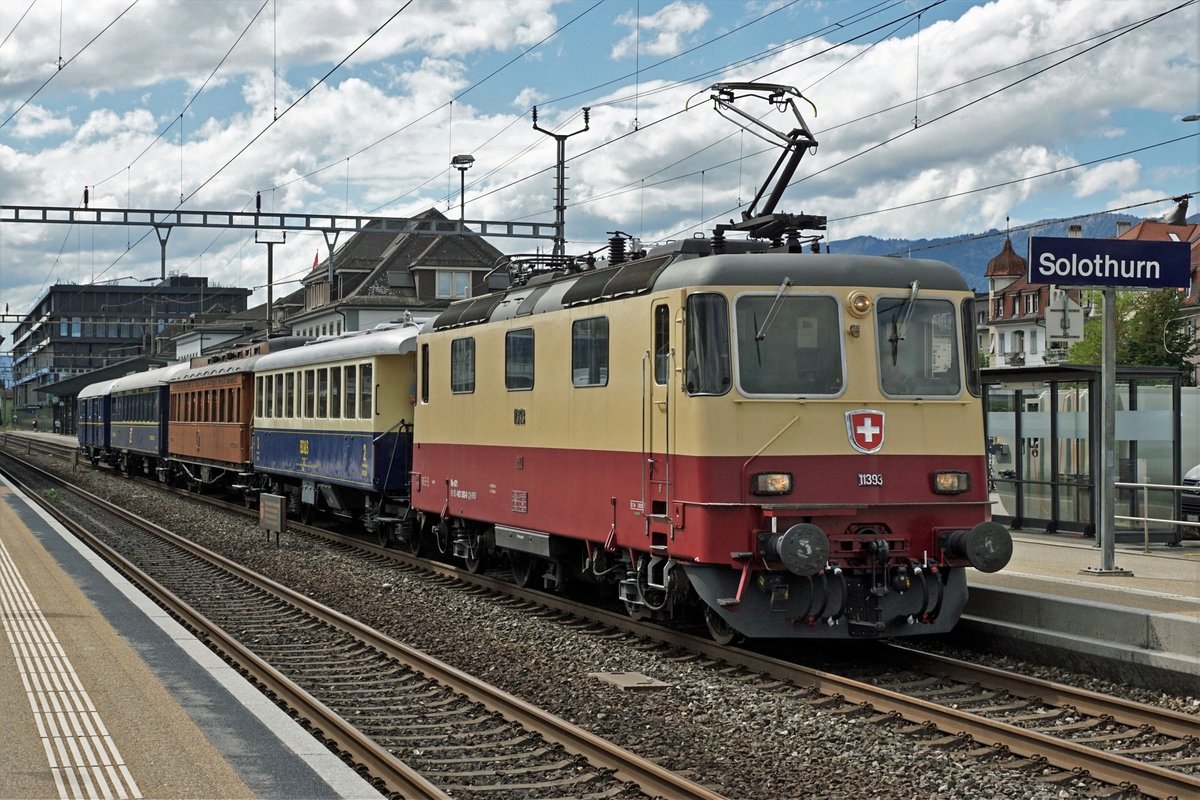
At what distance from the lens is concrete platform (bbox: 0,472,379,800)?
6.83 meters

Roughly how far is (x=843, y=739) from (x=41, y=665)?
18.0 ft

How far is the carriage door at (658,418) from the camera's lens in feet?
36.1

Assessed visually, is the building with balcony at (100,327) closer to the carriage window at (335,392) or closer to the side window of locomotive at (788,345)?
the carriage window at (335,392)

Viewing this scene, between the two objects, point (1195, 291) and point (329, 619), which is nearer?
point (329, 619)

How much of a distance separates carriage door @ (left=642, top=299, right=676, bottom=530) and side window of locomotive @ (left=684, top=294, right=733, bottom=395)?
24cm

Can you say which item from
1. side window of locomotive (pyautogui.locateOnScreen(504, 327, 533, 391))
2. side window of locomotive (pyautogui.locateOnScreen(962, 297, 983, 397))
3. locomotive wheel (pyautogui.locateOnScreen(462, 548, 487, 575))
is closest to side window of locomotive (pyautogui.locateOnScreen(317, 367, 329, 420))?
locomotive wheel (pyautogui.locateOnScreen(462, 548, 487, 575))

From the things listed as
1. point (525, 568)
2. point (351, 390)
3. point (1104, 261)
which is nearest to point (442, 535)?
point (525, 568)

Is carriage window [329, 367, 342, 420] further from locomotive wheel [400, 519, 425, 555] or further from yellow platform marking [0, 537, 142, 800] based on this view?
yellow platform marking [0, 537, 142, 800]

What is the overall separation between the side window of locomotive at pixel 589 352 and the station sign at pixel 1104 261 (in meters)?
4.15

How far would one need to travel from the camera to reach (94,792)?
6.64 meters

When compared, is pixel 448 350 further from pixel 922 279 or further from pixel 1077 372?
Answer: pixel 1077 372

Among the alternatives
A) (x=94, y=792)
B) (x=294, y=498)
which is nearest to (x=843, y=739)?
(x=94, y=792)

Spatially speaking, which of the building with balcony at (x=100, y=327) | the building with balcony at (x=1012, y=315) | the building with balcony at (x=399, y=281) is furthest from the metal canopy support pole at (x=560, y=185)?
the building with balcony at (x=100, y=327)

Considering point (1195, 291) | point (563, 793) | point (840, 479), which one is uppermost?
point (1195, 291)
